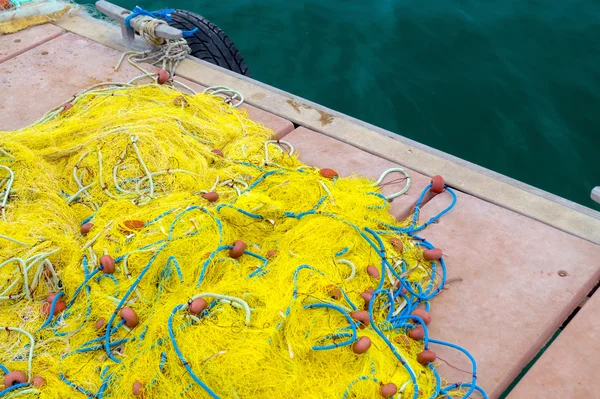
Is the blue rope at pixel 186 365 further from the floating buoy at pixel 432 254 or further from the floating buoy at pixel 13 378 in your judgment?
the floating buoy at pixel 432 254

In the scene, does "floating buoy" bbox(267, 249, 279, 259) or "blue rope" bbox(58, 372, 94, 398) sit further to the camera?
"floating buoy" bbox(267, 249, 279, 259)

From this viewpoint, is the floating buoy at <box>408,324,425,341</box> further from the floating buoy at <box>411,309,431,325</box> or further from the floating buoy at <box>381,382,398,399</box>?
the floating buoy at <box>381,382,398,399</box>

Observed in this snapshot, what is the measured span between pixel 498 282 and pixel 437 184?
77 cm

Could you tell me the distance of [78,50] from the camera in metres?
5.37

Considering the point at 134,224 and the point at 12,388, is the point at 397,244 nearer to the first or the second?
the point at 134,224

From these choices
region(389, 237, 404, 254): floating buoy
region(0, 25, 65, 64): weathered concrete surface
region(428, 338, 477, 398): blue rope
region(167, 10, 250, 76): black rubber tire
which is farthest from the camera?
region(167, 10, 250, 76): black rubber tire

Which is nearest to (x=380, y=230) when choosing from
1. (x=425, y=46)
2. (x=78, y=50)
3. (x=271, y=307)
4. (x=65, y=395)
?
(x=271, y=307)

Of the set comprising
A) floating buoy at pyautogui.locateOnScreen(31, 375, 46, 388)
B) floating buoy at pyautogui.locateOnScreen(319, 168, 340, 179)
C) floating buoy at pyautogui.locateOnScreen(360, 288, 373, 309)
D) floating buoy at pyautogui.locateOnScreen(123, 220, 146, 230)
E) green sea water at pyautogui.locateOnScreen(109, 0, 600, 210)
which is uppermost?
floating buoy at pyautogui.locateOnScreen(319, 168, 340, 179)

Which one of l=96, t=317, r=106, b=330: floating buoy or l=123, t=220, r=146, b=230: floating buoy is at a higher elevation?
l=123, t=220, r=146, b=230: floating buoy

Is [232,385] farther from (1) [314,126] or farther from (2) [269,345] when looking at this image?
(1) [314,126]

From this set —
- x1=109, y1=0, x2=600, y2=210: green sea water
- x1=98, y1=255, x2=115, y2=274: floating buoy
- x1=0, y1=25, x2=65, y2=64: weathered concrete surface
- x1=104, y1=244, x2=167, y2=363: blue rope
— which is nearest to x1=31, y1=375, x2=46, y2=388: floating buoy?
x1=104, y1=244, x2=167, y2=363: blue rope

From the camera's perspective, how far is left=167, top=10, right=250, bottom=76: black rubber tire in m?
5.67

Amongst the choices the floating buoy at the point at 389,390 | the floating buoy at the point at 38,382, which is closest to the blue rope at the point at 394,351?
the floating buoy at the point at 389,390

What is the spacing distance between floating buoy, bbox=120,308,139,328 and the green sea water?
413cm
